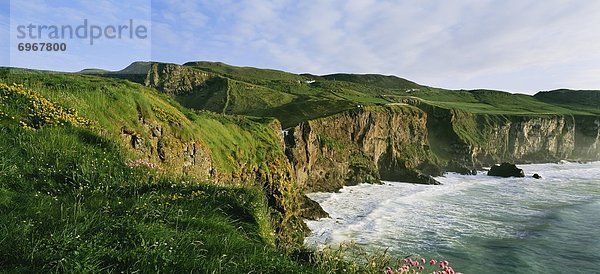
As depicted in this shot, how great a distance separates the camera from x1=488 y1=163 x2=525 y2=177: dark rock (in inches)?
3076

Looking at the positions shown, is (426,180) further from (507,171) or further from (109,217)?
(109,217)

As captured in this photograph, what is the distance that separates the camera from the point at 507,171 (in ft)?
258

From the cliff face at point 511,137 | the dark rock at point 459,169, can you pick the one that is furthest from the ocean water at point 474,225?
the cliff face at point 511,137

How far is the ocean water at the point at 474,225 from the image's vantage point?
26344mm

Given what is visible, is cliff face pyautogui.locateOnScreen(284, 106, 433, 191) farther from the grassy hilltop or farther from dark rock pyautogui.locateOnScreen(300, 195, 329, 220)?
the grassy hilltop

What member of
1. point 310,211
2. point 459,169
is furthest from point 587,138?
point 310,211

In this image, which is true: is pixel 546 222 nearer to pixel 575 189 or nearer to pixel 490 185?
pixel 490 185

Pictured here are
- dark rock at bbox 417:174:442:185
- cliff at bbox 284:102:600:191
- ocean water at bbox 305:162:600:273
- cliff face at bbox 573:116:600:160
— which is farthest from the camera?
cliff face at bbox 573:116:600:160

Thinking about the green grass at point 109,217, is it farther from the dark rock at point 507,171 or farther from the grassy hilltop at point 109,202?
the dark rock at point 507,171

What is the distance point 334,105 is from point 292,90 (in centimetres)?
3026

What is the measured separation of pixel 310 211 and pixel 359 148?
33.5m

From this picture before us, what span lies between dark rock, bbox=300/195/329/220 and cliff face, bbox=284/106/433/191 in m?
9.85

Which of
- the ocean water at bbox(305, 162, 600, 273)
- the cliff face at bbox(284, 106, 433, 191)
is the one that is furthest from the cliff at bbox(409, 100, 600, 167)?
the ocean water at bbox(305, 162, 600, 273)

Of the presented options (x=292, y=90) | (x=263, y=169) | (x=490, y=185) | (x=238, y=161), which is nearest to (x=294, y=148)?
(x=263, y=169)
